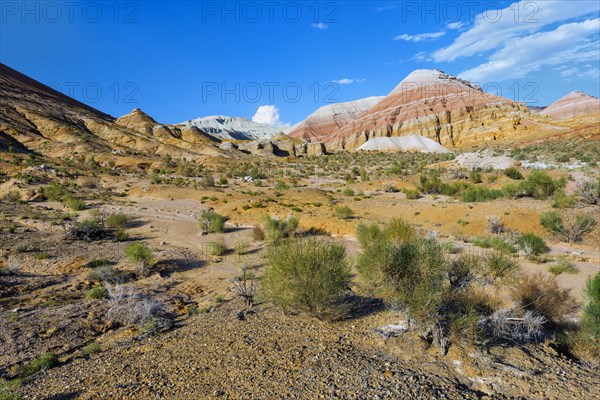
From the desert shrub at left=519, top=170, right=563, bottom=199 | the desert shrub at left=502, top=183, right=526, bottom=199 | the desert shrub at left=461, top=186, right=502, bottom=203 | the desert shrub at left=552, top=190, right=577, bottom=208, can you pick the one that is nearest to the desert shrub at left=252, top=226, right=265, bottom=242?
the desert shrub at left=461, top=186, right=502, bottom=203

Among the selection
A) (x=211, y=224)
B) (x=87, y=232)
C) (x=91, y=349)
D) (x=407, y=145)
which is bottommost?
(x=91, y=349)

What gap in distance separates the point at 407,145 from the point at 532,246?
5518 cm

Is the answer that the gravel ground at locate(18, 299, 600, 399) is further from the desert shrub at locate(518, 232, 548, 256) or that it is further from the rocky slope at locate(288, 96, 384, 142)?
the rocky slope at locate(288, 96, 384, 142)

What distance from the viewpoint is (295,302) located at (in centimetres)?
657

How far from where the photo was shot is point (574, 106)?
73625 mm

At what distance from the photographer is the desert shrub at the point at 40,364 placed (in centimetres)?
573

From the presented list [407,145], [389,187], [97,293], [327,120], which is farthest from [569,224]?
[327,120]

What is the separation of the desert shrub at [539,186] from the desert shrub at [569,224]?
4.58 meters

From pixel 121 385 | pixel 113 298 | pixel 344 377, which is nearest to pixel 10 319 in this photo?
pixel 113 298

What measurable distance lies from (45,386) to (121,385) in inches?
49.8

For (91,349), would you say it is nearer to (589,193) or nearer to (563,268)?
(563,268)

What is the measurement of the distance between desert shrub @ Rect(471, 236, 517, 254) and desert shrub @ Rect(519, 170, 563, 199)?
8098 millimetres

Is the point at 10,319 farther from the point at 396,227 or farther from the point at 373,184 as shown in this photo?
the point at 373,184

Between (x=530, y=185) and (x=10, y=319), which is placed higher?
(x=530, y=185)
